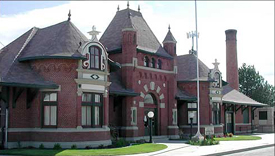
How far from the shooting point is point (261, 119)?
51.2 metres

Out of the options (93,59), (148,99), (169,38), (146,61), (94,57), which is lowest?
(148,99)

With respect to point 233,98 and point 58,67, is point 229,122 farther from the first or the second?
point 58,67

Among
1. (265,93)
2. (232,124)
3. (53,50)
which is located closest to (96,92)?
(53,50)

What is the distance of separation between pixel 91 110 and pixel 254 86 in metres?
51.8

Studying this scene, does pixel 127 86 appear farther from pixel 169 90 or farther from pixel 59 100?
pixel 59 100

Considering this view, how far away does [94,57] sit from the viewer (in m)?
23.8

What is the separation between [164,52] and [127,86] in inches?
226

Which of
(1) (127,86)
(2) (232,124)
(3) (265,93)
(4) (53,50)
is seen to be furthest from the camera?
(3) (265,93)

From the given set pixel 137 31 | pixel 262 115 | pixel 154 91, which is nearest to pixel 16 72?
pixel 137 31

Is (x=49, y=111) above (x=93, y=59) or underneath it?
underneath

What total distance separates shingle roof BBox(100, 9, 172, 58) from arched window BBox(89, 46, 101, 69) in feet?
18.9

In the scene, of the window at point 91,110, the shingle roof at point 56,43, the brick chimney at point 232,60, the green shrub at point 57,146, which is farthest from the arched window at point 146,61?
the brick chimney at point 232,60

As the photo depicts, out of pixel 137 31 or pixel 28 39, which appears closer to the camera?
pixel 28 39

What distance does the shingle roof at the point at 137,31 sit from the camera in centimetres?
3080
